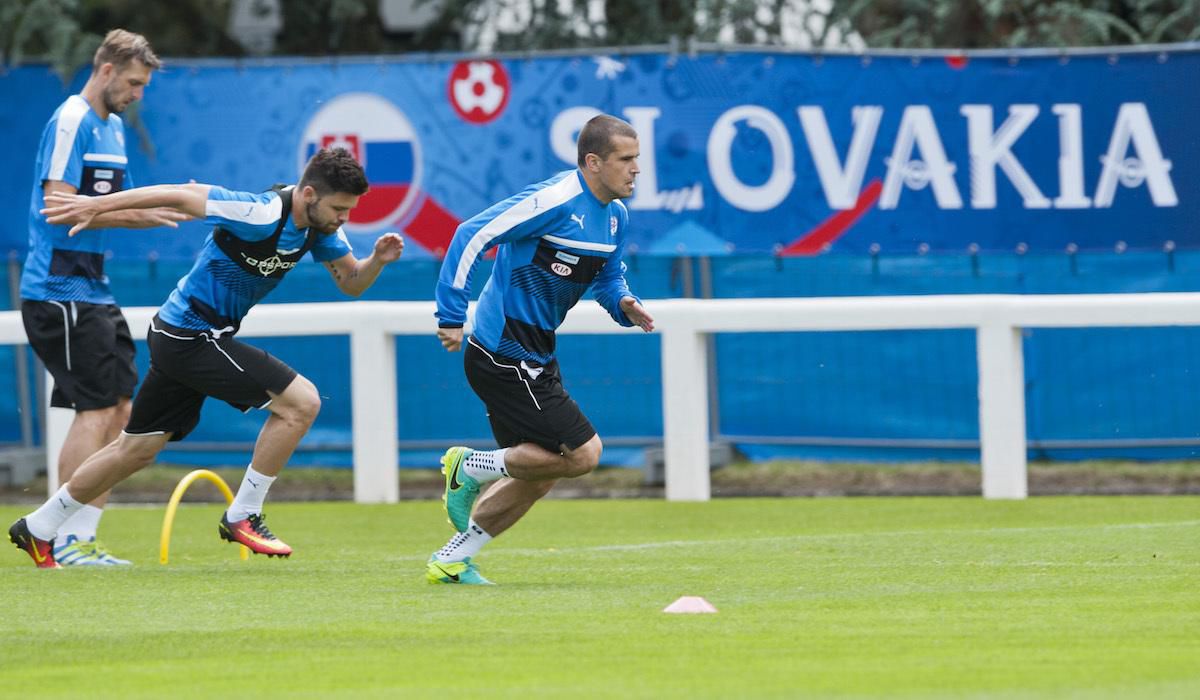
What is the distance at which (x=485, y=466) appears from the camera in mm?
8453

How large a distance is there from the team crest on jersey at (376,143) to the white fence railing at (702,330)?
0.71 meters

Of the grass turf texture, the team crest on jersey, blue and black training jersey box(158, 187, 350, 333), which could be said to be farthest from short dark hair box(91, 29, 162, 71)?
the team crest on jersey

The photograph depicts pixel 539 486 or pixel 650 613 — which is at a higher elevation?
pixel 539 486

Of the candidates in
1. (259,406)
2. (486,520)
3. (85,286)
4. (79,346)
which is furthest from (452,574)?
(85,286)

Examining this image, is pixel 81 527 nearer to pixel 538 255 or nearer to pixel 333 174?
pixel 333 174

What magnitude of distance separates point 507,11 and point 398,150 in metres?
2.63

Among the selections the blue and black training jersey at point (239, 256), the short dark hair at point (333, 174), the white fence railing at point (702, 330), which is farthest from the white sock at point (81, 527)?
the white fence railing at point (702, 330)

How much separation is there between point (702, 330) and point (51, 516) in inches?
189

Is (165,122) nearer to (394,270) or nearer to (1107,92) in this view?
(394,270)

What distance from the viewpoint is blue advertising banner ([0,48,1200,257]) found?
13172mm

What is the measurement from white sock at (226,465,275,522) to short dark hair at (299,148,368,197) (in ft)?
4.46

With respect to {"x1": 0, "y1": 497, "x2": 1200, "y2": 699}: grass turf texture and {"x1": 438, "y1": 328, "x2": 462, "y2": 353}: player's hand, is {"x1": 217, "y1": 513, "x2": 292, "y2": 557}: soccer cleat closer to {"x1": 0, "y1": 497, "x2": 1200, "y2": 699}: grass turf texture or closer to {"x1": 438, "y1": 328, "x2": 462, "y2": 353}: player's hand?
{"x1": 0, "y1": 497, "x2": 1200, "y2": 699}: grass turf texture

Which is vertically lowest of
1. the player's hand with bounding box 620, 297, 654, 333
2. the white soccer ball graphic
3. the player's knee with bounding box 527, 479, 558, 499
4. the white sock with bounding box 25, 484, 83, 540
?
the white sock with bounding box 25, 484, 83, 540

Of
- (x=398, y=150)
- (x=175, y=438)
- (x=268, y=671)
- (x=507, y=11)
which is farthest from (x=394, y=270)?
(x=268, y=671)
